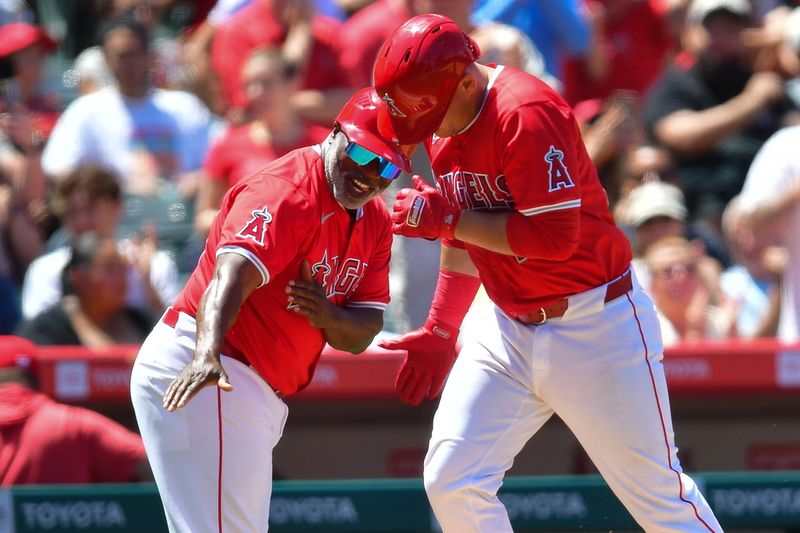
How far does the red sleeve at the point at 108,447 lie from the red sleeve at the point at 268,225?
1.87 meters

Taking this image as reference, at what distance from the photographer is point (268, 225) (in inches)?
125

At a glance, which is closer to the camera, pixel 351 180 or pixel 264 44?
pixel 351 180

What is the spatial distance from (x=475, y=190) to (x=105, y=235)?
2.60 metres

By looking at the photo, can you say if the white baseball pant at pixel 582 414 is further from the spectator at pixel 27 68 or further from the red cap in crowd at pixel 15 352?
the spectator at pixel 27 68

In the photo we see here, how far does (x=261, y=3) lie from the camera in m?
6.69

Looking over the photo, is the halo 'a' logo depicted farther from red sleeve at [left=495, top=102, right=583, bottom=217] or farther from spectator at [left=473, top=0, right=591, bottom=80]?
spectator at [left=473, top=0, right=591, bottom=80]

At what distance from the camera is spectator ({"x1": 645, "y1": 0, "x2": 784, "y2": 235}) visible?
6.27 meters

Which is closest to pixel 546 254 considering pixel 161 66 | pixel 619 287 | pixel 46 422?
pixel 619 287

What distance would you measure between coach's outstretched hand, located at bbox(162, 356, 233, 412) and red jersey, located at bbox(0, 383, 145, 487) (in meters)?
1.99

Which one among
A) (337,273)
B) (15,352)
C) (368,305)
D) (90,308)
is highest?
(337,273)

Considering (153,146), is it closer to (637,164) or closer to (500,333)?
(637,164)

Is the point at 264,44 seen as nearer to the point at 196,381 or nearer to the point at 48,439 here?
the point at 48,439

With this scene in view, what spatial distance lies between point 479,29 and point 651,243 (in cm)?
135

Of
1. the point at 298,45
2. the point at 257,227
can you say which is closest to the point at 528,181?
the point at 257,227
